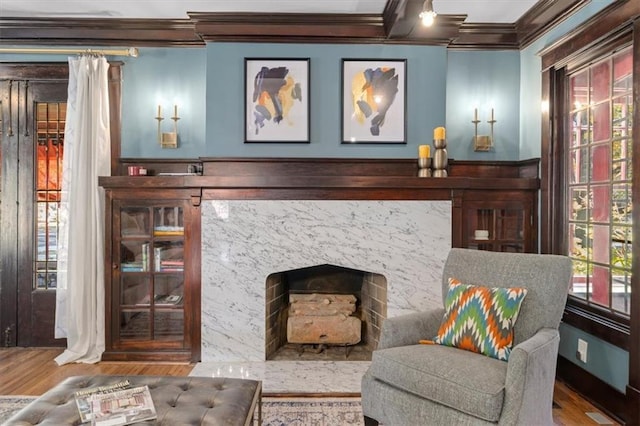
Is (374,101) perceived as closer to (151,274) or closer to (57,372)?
(151,274)

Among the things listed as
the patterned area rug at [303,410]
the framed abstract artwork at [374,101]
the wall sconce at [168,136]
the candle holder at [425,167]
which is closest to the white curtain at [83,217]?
the wall sconce at [168,136]

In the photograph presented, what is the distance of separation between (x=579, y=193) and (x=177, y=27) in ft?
11.1

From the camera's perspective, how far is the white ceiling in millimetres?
3031

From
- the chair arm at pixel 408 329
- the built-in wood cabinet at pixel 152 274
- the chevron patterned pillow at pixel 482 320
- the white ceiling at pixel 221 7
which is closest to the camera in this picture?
the chevron patterned pillow at pixel 482 320

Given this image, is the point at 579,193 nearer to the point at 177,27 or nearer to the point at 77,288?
the point at 177,27

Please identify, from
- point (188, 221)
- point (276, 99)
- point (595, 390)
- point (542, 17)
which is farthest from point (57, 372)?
point (542, 17)

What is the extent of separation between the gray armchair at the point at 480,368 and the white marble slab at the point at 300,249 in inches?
32.0

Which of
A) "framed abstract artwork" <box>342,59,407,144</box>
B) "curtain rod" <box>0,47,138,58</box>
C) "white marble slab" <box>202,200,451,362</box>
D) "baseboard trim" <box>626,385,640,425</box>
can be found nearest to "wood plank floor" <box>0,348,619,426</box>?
"baseboard trim" <box>626,385,640,425</box>

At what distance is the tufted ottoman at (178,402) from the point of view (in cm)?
149

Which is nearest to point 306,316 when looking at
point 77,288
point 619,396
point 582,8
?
point 77,288

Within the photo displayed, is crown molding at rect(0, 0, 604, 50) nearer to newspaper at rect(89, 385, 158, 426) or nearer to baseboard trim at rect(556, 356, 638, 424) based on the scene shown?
baseboard trim at rect(556, 356, 638, 424)

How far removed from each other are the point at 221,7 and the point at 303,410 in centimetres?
292

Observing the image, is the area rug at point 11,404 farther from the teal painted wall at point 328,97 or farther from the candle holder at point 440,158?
the candle holder at point 440,158

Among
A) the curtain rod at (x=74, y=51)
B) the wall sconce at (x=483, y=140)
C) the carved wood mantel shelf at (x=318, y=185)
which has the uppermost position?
the curtain rod at (x=74, y=51)
